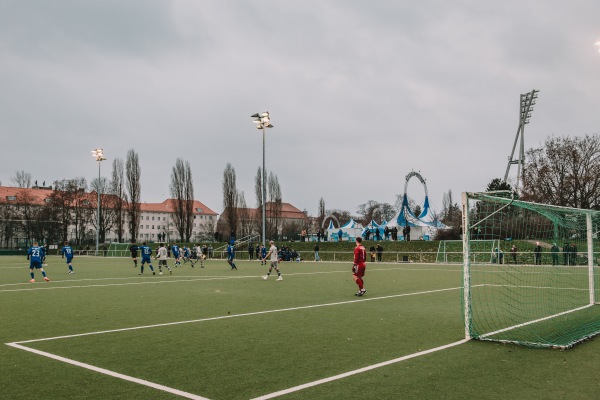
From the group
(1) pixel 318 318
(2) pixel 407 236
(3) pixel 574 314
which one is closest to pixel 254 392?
(1) pixel 318 318

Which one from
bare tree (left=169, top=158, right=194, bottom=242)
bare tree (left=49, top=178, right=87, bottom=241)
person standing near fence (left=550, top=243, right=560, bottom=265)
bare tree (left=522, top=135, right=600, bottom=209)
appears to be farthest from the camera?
bare tree (left=49, top=178, right=87, bottom=241)

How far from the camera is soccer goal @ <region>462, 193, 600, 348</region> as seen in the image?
8586mm

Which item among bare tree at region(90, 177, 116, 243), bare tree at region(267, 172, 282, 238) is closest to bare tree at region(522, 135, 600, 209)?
bare tree at region(267, 172, 282, 238)

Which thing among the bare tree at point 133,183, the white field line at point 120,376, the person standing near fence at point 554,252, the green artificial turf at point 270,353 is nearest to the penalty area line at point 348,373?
the green artificial turf at point 270,353

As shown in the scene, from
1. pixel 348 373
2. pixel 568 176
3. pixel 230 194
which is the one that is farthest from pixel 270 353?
pixel 230 194

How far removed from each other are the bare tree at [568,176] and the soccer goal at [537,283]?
77.7 ft

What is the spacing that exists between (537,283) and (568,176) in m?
29.4

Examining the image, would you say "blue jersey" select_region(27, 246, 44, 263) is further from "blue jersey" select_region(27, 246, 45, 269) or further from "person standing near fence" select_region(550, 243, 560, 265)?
"person standing near fence" select_region(550, 243, 560, 265)

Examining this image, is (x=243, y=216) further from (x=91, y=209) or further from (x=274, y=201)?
(x=91, y=209)

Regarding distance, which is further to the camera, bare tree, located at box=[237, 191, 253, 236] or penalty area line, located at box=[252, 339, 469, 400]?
bare tree, located at box=[237, 191, 253, 236]

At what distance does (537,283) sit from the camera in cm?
1916

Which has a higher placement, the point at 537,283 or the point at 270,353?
the point at 270,353

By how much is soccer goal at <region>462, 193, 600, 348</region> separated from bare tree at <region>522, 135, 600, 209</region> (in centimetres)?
2367

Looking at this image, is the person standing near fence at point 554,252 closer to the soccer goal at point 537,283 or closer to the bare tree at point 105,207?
the soccer goal at point 537,283
